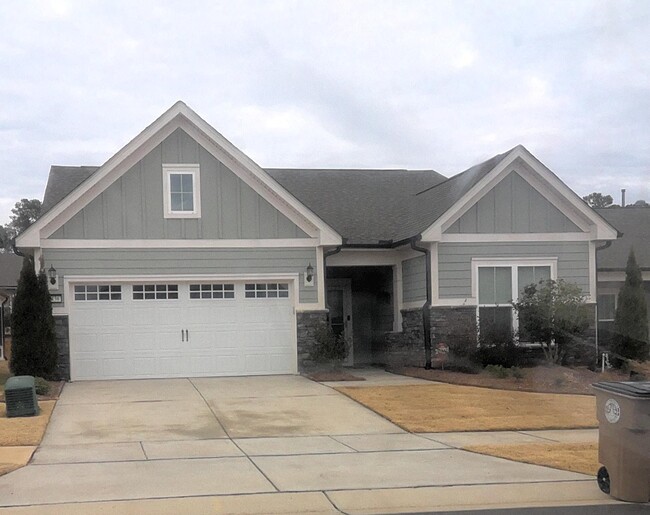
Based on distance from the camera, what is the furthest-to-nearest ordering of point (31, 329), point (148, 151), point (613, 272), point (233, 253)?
point (613, 272), point (233, 253), point (148, 151), point (31, 329)

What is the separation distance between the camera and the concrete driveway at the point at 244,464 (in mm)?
7719

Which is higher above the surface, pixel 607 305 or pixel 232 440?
pixel 607 305

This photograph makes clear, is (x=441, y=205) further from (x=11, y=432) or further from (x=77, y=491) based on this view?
(x=77, y=491)

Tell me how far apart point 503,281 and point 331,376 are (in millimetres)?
4570

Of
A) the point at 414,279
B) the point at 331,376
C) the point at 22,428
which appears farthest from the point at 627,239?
the point at 22,428

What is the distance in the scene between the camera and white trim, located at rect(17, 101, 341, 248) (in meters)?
16.9

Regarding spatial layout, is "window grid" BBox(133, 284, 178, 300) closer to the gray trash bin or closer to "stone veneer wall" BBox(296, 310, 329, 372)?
"stone veneer wall" BBox(296, 310, 329, 372)

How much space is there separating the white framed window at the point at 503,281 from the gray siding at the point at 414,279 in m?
1.15

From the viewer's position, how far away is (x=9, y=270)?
34062mm

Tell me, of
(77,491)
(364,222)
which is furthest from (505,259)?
(77,491)

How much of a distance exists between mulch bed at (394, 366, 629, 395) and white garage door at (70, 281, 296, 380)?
3.37m

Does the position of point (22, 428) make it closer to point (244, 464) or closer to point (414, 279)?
point (244, 464)

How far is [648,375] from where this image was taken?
676 inches

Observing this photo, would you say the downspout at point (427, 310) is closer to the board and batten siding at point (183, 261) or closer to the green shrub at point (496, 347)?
the green shrub at point (496, 347)
